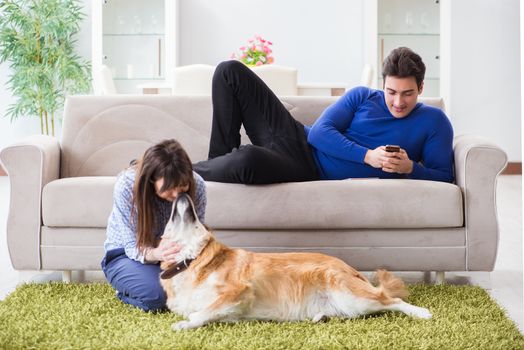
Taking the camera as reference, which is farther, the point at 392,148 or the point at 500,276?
the point at 500,276

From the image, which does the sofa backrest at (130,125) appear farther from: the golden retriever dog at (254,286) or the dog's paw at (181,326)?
the dog's paw at (181,326)

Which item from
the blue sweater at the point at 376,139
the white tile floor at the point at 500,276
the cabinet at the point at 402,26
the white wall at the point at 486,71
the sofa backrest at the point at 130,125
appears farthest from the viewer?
the white wall at the point at 486,71

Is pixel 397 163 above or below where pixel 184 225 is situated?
above

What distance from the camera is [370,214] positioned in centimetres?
280

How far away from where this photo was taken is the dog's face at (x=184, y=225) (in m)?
2.11

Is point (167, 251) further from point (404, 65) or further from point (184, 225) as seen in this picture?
point (404, 65)

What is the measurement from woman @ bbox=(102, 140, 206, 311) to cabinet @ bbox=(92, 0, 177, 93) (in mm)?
4576

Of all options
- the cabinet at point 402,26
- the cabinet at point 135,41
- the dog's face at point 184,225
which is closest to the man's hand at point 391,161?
the dog's face at point 184,225

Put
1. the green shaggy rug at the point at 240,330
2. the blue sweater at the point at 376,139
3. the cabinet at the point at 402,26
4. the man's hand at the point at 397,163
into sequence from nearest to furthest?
the green shaggy rug at the point at 240,330 < the man's hand at the point at 397,163 < the blue sweater at the point at 376,139 < the cabinet at the point at 402,26

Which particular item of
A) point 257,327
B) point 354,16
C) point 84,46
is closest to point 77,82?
point 84,46

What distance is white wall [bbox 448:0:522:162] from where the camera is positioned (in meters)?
7.38

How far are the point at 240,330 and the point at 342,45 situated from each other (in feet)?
18.5

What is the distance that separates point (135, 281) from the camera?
2.39 metres

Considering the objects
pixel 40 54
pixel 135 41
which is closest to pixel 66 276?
pixel 135 41
